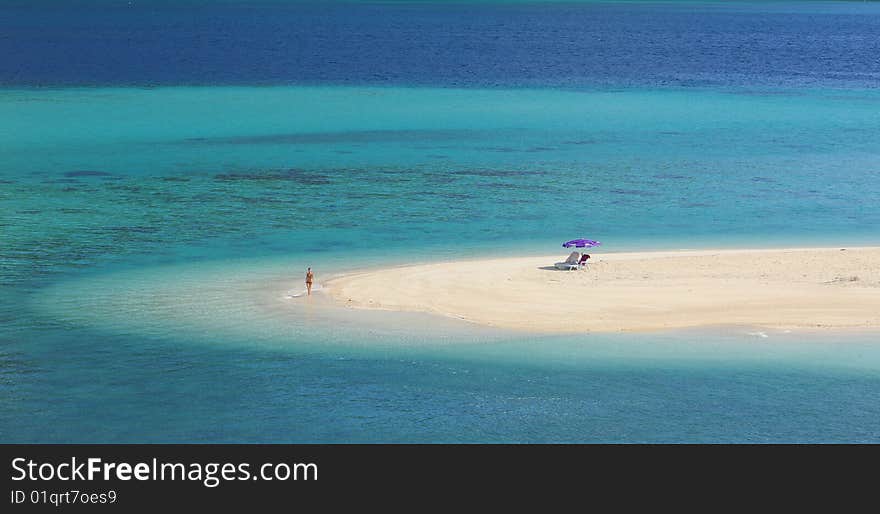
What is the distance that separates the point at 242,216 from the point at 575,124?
113 ft

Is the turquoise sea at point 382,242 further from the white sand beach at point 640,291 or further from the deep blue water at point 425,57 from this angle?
the deep blue water at point 425,57

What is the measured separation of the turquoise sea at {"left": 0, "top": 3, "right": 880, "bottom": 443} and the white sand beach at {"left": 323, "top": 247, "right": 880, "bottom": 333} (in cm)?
95

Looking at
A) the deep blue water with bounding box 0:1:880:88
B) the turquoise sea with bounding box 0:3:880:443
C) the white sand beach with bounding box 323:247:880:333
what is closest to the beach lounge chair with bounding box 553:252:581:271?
the white sand beach with bounding box 323:247:880:333

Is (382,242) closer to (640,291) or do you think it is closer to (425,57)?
(640,291)

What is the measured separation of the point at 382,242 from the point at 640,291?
38.6 feet

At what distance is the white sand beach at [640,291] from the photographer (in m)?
30.3

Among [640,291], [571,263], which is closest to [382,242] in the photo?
[571,263]

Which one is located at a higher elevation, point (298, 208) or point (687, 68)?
point (687, 68)

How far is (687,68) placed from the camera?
399 ft

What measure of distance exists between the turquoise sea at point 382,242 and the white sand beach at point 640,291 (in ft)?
3.12
